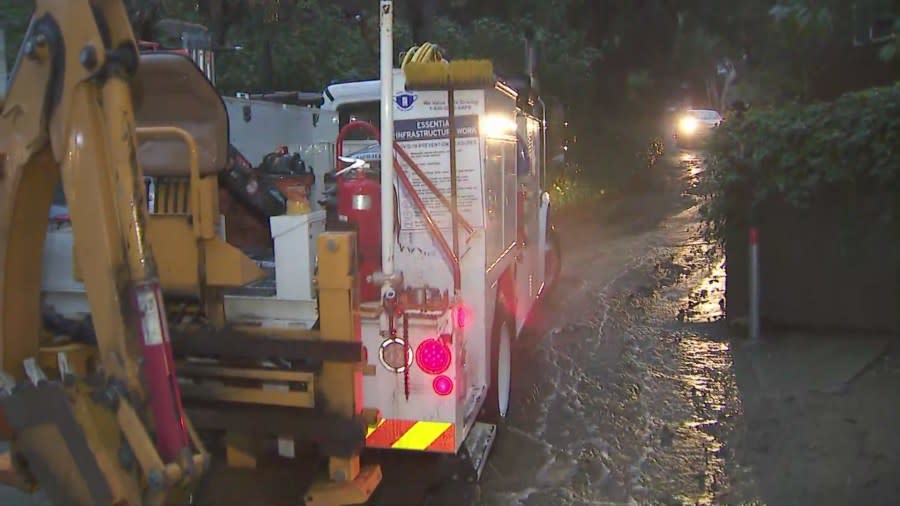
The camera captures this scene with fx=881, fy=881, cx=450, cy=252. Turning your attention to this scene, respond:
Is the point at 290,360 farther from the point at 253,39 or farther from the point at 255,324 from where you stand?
the point at 253,39

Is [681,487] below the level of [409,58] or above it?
below

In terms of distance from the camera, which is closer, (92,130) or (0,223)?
(92,130)

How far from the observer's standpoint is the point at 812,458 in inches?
215

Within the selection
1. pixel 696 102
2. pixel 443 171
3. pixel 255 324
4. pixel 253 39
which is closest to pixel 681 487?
pixel 443 171

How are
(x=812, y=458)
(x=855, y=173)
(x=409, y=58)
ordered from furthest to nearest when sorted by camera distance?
(x=855, y=173), (x=812, y=458), (x=409, y=58)

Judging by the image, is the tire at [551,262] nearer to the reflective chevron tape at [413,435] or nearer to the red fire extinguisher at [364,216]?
the red fire extinguisher at [364,216]

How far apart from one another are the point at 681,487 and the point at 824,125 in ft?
12.7

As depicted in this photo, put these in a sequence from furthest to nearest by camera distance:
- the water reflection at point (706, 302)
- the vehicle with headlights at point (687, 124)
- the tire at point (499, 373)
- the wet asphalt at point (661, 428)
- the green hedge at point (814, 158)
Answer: the vehicle with headlights at point (687, 124), the water reflection at point (706, 302), the green hedge at point (814, 158), the tire at point (499, 373), the wet asphalt at point (661, 428)

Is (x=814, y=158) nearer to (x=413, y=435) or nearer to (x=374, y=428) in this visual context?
(x=413, y=435)

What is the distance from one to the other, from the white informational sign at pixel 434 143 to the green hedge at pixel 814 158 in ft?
13.3

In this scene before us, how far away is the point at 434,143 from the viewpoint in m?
4.66

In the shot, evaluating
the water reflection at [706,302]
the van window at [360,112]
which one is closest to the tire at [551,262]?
the water reflection at [706,302]

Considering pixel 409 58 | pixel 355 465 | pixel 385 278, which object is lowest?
pixel 355 465

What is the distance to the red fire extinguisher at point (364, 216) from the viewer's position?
15.2ft
